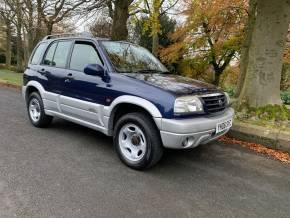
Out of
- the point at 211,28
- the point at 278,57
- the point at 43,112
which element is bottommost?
the point at 43,112

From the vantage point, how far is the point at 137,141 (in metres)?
4.12

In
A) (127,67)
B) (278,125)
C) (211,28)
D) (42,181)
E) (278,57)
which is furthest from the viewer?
(211,28)

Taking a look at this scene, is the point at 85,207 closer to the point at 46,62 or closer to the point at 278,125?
the point at 46,62

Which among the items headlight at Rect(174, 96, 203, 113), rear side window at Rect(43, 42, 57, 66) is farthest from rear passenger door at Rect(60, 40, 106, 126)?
headlight at Rect(174, 96, 203, 113)

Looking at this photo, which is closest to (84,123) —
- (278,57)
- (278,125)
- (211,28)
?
(278,125)

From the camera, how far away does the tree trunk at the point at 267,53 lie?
5938 mm

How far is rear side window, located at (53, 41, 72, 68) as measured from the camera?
5.31 meters

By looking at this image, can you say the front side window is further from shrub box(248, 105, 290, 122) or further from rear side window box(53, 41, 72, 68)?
shrub box(248, 105, 290, 122)

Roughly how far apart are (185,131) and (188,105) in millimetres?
353

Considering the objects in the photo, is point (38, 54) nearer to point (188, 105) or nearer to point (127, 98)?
point (127, 98)

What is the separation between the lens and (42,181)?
3592mm

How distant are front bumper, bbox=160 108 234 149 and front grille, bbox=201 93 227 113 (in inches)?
8.5

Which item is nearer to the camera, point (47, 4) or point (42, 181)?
point (42, 181)

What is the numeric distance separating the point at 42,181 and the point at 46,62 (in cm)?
292
